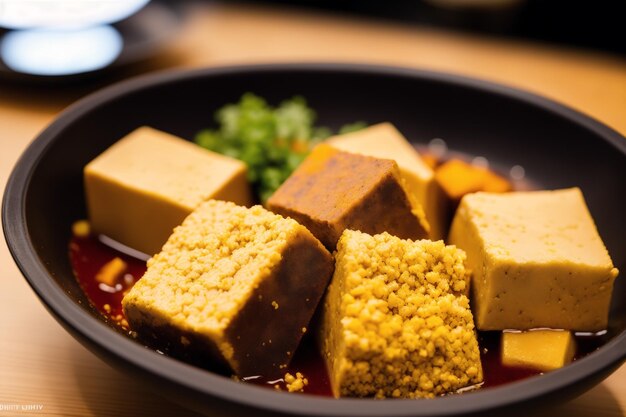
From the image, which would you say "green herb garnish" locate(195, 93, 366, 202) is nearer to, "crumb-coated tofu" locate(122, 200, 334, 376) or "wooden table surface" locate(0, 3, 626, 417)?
"crumb-coated tofu" locate(122, 200, 334, 376)

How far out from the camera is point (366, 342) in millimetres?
1131

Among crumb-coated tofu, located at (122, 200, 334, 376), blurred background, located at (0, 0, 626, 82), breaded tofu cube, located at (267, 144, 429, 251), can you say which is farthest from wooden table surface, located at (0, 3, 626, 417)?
breaded tofu cube, located at (267, 144, 429, 251)

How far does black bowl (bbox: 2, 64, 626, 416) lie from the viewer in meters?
1.01

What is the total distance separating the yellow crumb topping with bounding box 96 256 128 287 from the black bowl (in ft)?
0.21

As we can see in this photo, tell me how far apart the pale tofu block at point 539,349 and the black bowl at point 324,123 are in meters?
0.11

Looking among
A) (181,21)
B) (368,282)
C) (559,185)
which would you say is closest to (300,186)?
(368,282)

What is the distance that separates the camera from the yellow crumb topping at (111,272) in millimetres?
1529

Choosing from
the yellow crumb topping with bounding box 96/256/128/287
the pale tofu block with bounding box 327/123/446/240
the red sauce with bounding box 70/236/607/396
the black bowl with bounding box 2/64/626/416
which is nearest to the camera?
the black bowl with bounding box 2/64/626/416

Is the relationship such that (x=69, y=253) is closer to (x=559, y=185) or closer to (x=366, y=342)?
(x=366, y=342)

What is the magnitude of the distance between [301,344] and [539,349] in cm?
45

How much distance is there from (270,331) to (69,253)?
0.61m

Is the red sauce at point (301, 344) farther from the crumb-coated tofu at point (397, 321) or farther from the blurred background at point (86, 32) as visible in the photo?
the blurred background at point (86, 32)

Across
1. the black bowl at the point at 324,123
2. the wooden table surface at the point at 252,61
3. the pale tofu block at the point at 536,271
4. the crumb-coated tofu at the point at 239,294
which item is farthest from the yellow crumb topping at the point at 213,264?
the pale tofu block at the point at 536,271

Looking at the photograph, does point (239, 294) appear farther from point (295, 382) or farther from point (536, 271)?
point (536, 271)
